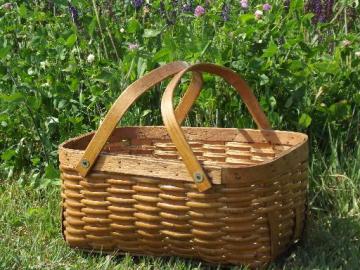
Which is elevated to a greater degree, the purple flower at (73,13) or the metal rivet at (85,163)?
the purple flower at (73,13)

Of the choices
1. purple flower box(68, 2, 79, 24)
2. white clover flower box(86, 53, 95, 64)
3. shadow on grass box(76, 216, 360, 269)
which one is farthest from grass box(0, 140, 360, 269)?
purple flower box(68, 2, 79, 24)

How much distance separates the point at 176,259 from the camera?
2293 millimetres

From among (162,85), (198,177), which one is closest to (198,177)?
(198,177)

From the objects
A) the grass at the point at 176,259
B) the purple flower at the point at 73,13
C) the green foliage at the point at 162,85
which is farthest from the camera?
the purple flower at the point at 73,13

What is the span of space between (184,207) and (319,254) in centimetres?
47

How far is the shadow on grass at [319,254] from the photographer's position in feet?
7.50

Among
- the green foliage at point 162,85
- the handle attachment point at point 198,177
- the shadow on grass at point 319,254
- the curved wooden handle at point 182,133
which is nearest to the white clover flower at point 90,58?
the green foliage at point 162,85

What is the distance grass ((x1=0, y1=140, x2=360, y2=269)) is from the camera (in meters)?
2.32

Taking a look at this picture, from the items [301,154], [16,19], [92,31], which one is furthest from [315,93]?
[16,19]

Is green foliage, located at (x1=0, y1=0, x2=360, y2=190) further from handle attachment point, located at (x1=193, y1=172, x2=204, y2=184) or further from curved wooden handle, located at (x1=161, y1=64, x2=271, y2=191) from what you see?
handle attachment point, located at (x1=193, y1=172, x2=204, y2=184)

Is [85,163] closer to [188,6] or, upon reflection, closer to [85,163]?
[85,163]

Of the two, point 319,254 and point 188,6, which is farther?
point 188,6

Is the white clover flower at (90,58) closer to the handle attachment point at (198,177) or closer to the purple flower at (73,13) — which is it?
the purple flower at (73,13)

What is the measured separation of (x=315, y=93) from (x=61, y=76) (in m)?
0.98
